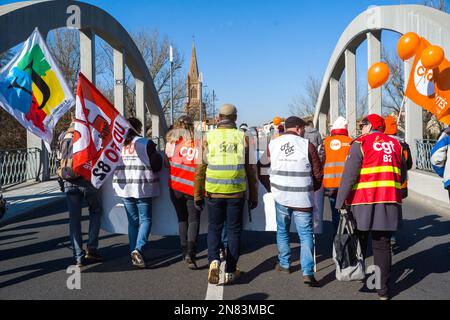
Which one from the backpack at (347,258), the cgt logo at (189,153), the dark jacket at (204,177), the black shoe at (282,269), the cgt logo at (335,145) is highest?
the cgt logo at (335,145)

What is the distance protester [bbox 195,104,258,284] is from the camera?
4.93 m

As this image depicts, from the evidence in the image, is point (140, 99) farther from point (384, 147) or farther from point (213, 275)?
point (384, 147)

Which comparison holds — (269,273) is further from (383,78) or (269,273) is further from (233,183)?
(383,78)

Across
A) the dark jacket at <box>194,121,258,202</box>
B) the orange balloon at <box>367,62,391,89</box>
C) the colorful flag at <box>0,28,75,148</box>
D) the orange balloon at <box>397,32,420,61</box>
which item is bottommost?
the dark jacket at <box>194,121,258,202</box>

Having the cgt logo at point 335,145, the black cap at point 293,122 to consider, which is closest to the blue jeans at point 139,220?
the black cap at point 293,122

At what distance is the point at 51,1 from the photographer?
15188mm

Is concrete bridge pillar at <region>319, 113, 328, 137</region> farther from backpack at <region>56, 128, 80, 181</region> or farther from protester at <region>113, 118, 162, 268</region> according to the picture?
backpack at <region>56, 128, 80, 181</region>

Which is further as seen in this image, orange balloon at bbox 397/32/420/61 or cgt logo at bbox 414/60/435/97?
orange balloon at bbox 397/32/420/61

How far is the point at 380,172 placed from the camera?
14.6ft

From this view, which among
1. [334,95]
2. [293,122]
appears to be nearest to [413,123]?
[334,95]

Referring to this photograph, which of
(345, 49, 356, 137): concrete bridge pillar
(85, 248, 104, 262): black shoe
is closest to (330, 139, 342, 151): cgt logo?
(85, 248, 104, 262): black shoe

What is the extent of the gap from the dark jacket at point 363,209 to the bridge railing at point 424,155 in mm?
13932

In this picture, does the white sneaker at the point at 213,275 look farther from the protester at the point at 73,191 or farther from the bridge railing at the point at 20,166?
the bridge railing at the point at 20,166

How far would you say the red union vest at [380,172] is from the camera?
4.43 meters
